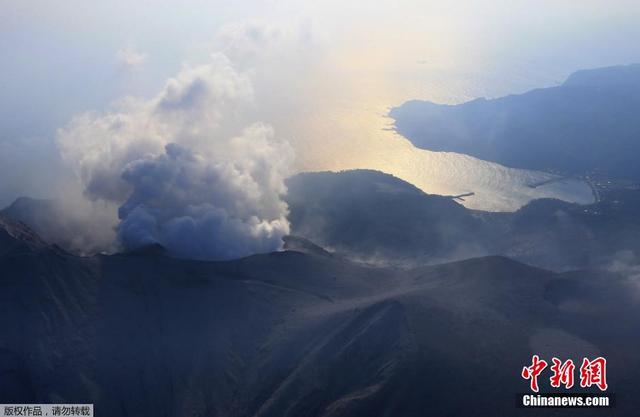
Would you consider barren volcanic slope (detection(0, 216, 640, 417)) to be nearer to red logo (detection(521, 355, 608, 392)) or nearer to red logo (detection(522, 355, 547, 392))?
red logo (detection(522, 355, 547, 392))

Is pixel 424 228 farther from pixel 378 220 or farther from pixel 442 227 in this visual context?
pixel 378 220

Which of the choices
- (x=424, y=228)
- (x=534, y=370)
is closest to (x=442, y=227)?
(x=424, y=228)

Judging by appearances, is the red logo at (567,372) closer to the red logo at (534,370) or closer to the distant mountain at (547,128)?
the red logo at (534,370)

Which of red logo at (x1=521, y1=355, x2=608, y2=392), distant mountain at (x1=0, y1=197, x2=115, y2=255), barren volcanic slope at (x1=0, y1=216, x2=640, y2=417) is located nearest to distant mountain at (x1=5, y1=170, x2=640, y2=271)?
distant mountain at (x1=0, y1=197, x2=115, y2=255)

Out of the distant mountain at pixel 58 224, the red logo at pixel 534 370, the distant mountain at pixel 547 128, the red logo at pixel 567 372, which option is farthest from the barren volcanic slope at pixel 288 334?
the distant mountain at pixel 547 128

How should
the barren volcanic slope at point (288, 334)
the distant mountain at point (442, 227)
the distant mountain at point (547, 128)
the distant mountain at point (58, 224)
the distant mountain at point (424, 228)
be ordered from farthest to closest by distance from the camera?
the distant mountain at point (547, 128), the distant mountain at point (442, 227), the distant mountain at point (424, 228), the distant mountain at point (58, 224), the barren volcanic slope at point (288, 334)
